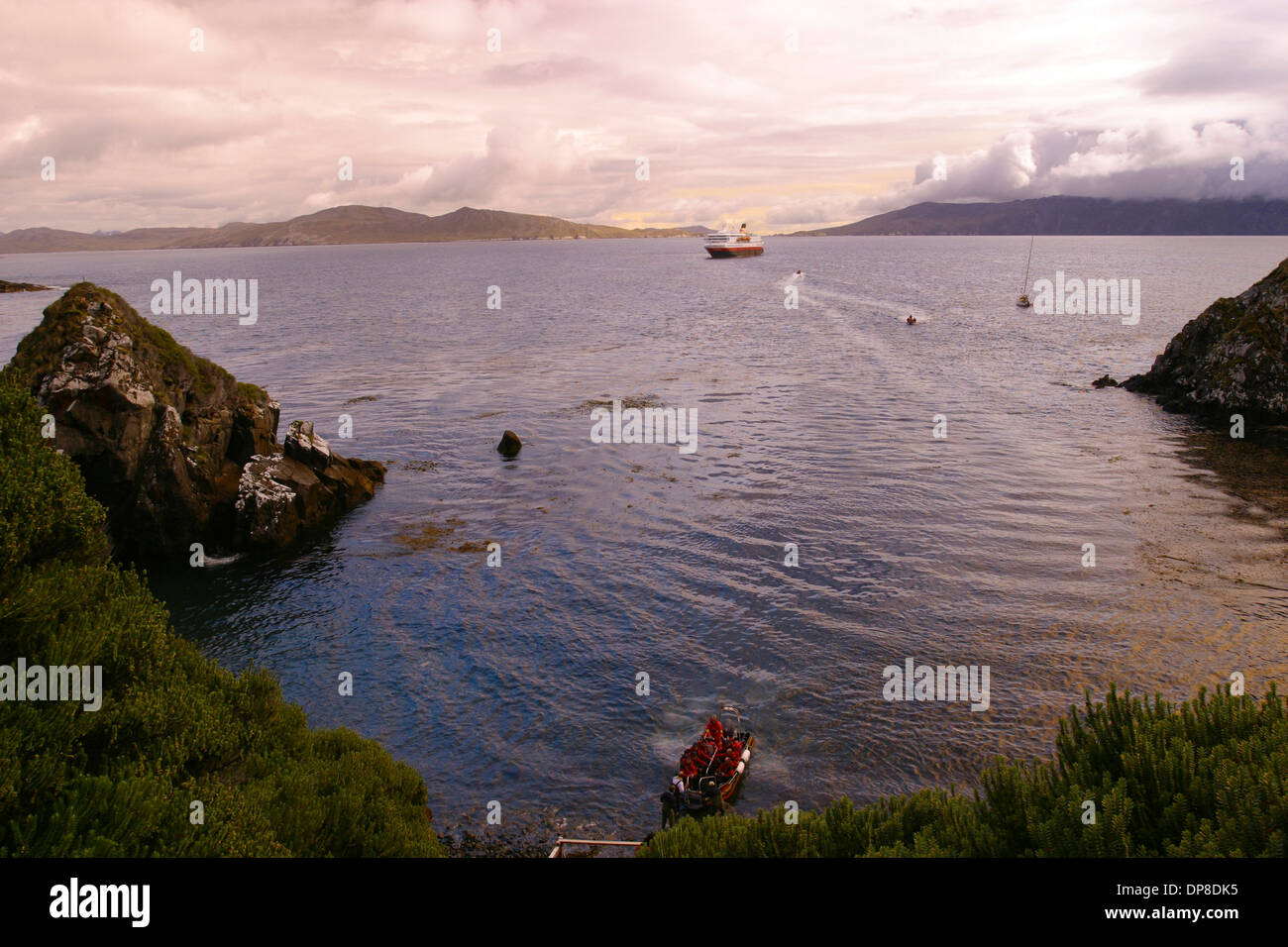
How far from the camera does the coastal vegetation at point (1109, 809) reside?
34.7 feet

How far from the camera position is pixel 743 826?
14648 millimetres

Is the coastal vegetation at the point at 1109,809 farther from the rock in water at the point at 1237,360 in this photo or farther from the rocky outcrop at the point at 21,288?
the rocky outcrop at the point at 21,288

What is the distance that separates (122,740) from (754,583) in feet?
81.2

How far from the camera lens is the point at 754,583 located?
34.3 m

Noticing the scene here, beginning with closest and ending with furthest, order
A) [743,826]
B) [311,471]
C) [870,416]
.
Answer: [743,826]
[311,471]
[870,416]

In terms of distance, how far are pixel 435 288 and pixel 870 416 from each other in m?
150

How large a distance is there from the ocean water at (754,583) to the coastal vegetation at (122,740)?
17.5 ft

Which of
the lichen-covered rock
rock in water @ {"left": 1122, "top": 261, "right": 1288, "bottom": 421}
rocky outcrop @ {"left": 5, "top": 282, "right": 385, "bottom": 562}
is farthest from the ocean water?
rock in water @ {"left": 1122, "top": 261, "right": 1288, "bottom": 421}

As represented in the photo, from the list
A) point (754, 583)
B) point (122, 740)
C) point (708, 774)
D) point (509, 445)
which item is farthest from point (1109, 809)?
point (509, 445)

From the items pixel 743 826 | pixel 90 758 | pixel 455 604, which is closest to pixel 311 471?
pixel 455 604

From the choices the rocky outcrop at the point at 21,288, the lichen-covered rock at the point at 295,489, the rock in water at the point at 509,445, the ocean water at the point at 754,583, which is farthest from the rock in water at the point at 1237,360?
the rocky outcrop at the point at 21,288

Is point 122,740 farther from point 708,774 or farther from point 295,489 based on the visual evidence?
point 295,489
